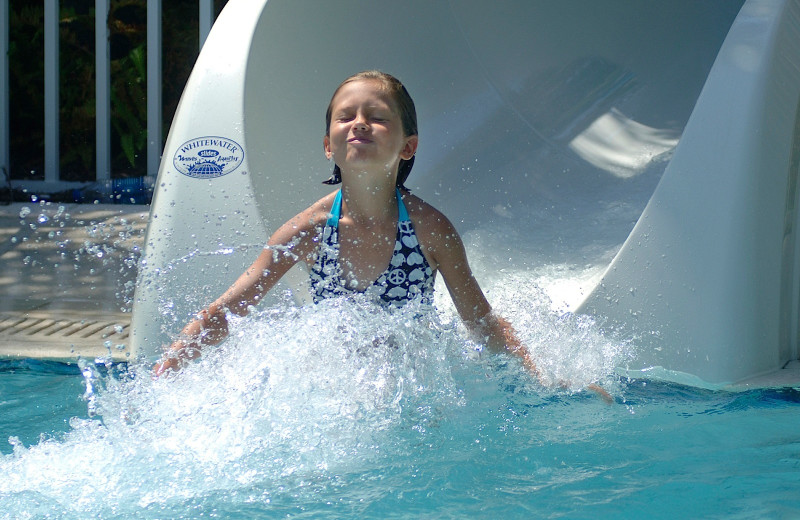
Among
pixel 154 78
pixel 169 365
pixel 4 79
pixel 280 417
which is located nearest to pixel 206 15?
pixel 154 78

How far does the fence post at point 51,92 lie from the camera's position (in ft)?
22.6

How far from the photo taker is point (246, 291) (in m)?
2.24

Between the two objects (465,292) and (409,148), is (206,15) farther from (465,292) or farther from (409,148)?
(465,292)

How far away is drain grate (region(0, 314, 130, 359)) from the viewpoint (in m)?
2.94

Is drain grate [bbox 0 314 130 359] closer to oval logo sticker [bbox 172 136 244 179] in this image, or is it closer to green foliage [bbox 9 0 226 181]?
oval logo sticker [bbox 172 136 244 179]

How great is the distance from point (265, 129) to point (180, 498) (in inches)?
64.7

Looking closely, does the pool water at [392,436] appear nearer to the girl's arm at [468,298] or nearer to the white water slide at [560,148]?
the girl's arm at [468,298]

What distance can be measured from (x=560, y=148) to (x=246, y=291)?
2.16 meters

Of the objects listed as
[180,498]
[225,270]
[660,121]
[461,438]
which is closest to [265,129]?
[225,270]

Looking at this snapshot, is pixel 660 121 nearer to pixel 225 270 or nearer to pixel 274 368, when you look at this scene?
pixel 225 270

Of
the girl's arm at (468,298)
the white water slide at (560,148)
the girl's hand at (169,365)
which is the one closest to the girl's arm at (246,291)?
the girl's hand at (169,365)

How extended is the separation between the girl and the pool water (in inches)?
3.2

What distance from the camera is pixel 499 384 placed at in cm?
243

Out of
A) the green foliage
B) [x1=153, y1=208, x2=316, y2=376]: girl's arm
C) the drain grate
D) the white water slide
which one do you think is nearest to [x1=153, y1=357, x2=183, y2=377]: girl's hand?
[x1=153, y1=208, x2=316, y2=376]: girl's arm
